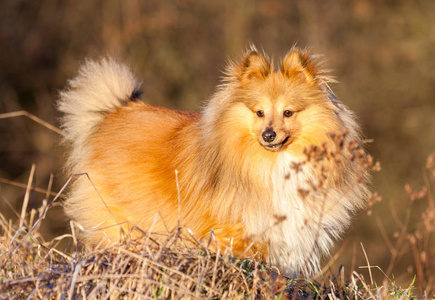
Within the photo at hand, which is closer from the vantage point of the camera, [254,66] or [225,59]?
[254,66]

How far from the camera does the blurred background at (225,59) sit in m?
13.8

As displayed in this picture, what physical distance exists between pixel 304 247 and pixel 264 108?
1157 millimetres

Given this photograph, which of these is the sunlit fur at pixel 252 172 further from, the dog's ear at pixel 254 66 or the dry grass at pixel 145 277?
the dry grass at pixel 145 277

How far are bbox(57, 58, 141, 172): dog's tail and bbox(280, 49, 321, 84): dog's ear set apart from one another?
1.81 meters

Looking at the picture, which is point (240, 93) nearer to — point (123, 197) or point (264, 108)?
point (264, 108)

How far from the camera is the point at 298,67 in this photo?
16.2 ft

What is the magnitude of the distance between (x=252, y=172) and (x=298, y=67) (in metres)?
0.94

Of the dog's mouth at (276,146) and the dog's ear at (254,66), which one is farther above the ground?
the dog's ear at (254,66)

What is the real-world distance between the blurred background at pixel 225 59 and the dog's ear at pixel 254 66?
8538 millimetres

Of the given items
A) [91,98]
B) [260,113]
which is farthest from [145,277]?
[91,98]

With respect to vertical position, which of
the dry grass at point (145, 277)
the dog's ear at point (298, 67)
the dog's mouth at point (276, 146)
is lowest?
the dry grass at point (145, 277)

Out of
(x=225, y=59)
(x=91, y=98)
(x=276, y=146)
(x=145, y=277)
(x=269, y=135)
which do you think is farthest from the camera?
(x=225, y=59)

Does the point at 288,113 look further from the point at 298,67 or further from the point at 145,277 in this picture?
the point at 145,277

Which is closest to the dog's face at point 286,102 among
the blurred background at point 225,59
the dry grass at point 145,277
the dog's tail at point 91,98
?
the dry grass at point 145,277
